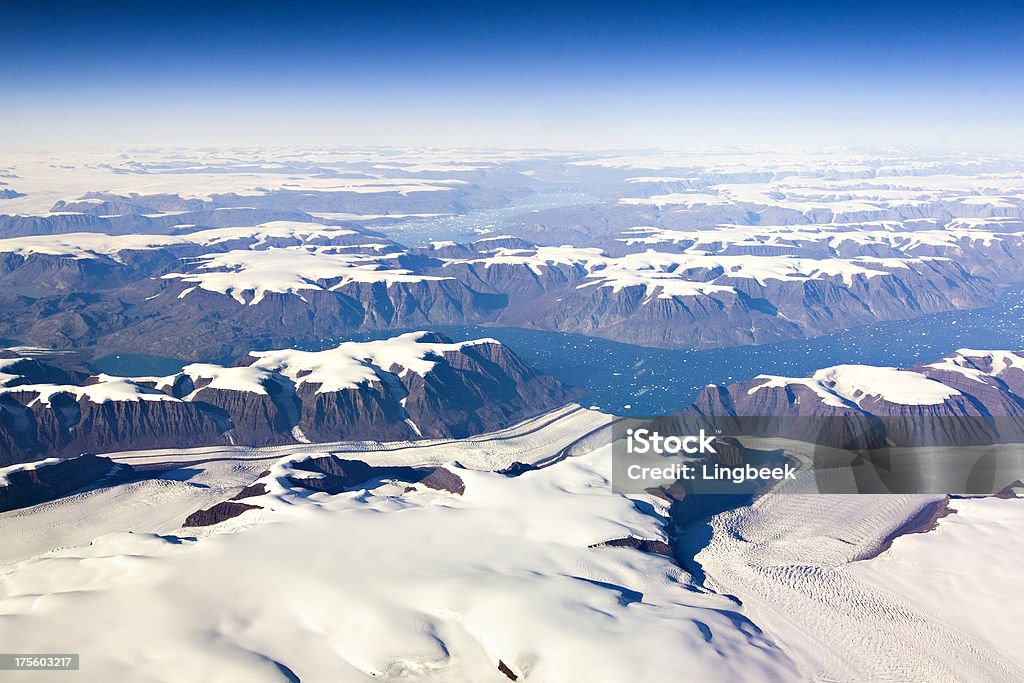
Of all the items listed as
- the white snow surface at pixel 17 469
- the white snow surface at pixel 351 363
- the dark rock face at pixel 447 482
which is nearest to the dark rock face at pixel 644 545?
the dark rock face at pixel 447 482

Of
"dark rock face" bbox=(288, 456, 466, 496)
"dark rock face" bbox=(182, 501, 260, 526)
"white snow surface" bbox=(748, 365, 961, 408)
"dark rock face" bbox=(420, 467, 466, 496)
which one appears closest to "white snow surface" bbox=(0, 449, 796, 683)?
"dark rock face" bbox=(182, 501, 260, 526)

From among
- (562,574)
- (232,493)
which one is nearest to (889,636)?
(562,574)

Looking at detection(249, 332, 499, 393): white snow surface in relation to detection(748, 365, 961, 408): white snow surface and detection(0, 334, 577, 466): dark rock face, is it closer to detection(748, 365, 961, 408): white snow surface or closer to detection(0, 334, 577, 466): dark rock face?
detection(0, 334, 577, 466): dark rock face

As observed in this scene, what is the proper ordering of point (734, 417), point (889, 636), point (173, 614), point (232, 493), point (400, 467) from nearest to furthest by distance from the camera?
point (173, 614)
point (889, 636)
point (232, 493)
point (400, 467)
point (734, 417)

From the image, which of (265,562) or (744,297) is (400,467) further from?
(744,297)

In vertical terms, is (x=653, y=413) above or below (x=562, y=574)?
below

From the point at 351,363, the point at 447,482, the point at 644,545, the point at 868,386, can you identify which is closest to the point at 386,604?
the point at 644,545

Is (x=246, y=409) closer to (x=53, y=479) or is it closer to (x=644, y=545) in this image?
(x=53, y=479)

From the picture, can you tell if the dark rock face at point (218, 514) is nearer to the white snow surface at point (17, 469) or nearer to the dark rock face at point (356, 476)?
the dark rock face at point (356, 476)
